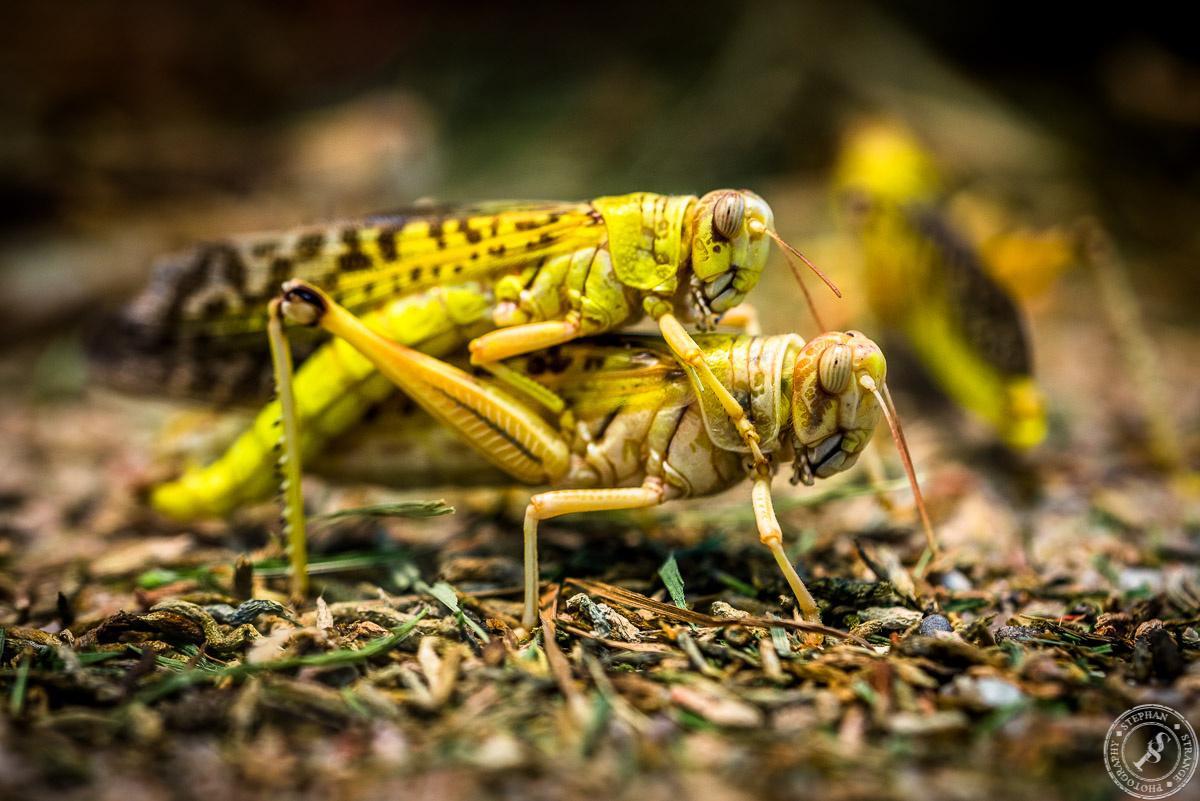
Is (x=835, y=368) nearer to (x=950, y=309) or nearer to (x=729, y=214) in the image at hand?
(x=729, y=214)

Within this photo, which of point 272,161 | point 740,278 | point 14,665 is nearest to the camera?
point 14,665

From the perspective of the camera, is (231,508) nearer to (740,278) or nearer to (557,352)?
(557,352)

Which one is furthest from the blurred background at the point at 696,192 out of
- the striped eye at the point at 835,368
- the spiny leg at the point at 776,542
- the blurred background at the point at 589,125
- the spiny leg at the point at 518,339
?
the spiny leg at the point at 518,339

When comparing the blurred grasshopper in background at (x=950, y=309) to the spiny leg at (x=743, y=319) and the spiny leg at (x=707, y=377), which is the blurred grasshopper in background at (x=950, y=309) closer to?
the spiny leg at (x=743, y=319)

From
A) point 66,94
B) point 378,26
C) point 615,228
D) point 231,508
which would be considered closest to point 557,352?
point 615,228

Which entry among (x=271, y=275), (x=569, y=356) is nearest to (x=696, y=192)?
(x=569, y=356)

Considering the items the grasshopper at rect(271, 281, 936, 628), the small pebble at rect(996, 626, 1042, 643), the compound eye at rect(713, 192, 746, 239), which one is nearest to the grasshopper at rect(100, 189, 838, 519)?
the compound eye at rect(713, 192, 746, 239)

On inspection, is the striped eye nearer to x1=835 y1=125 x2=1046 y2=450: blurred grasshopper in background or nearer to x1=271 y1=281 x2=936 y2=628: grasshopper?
x1=271 y1=281 x2=936 y2=628: grasshopper

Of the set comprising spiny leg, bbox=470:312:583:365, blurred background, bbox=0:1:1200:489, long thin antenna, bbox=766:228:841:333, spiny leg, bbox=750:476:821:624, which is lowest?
spiny leg, bbox=750:476:821:624
